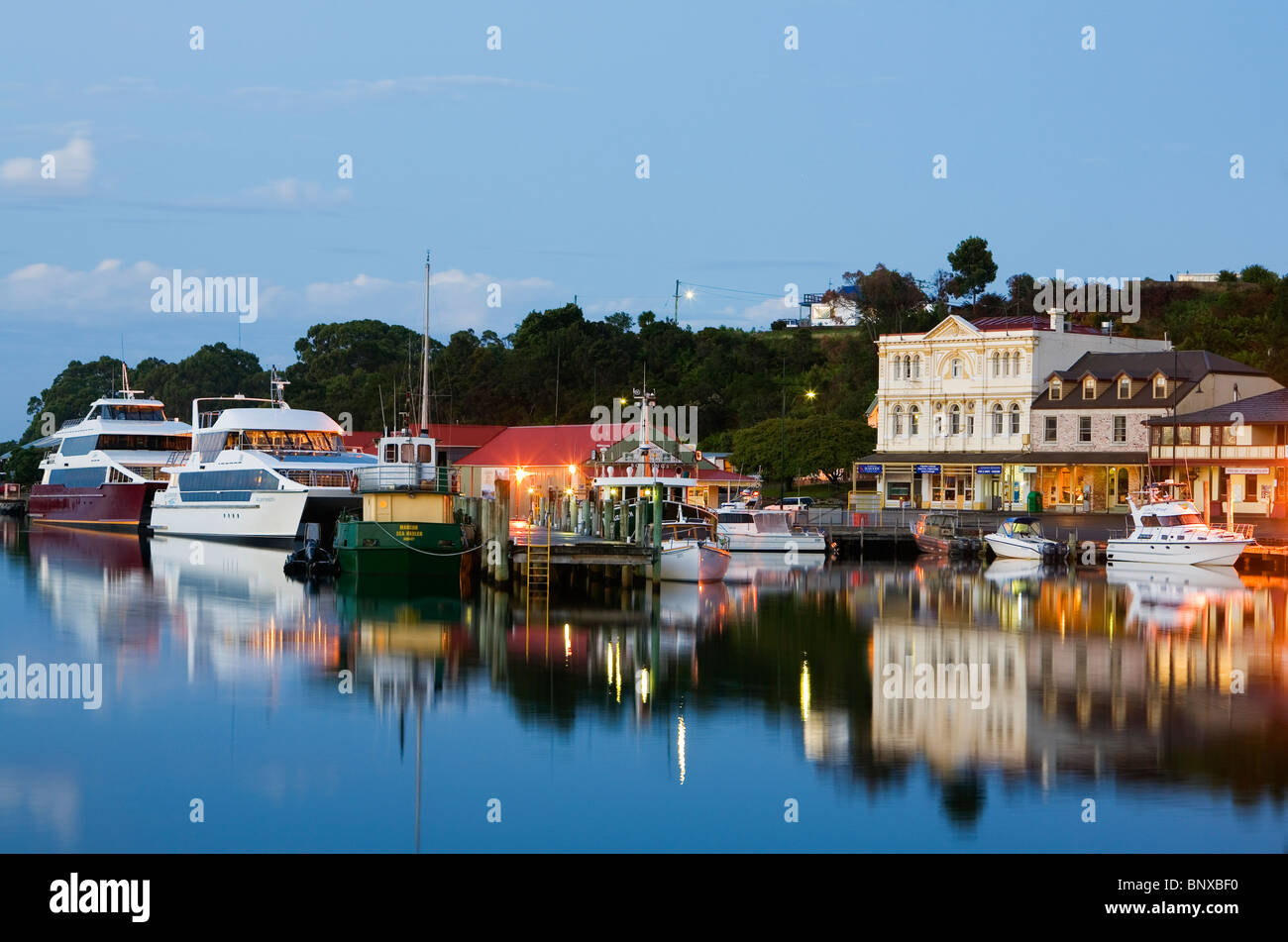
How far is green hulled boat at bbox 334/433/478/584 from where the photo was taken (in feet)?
154

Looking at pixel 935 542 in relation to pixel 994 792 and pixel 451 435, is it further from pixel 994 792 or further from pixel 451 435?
pixel 994 792

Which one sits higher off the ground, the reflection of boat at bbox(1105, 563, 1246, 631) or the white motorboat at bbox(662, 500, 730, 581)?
the white motorboat at bbox(662, 500, 730, 581)

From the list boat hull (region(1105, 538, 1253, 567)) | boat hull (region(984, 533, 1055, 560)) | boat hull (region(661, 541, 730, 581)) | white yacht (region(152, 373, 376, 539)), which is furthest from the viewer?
white yacht (region(152, 373, 376, 539))

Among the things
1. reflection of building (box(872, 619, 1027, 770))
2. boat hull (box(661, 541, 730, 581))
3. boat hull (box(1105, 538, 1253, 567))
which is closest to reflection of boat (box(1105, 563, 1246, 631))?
boat hull (box(1105, 538, 1253, 567))

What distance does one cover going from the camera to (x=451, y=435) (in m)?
→ 88.6

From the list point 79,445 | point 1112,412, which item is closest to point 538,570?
point 1112,412

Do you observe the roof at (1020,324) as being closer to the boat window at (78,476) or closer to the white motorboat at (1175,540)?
the white motorboat at (1175,540)

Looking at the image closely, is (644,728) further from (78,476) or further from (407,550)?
(78,476)

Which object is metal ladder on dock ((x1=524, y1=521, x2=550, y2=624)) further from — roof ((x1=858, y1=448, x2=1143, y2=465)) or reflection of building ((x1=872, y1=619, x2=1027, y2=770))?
roof ((x1=858, y1=448, x2=1143, y2=465))

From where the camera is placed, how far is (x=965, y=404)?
7669 centimetres

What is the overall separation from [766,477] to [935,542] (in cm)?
1886

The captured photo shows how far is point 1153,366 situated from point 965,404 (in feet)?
30.2

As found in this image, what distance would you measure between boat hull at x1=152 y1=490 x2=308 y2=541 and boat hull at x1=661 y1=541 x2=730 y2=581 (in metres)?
20.4
